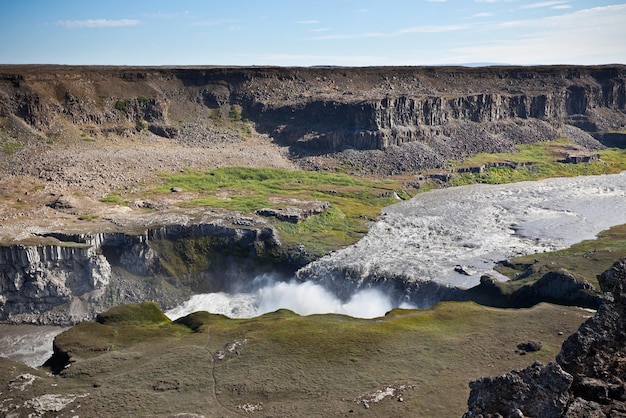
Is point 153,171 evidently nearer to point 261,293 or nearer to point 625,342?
point 261,293

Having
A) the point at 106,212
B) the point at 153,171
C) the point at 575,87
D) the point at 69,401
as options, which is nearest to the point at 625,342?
the point at 69,401

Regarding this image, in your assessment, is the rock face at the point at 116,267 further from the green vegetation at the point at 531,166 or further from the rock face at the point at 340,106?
the green vegetation at the point at 531,166

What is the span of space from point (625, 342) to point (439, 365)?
22241mm

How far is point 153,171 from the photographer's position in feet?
396

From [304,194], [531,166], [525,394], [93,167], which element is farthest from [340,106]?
[525,394]

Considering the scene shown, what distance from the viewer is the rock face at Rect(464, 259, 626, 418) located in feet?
76.5

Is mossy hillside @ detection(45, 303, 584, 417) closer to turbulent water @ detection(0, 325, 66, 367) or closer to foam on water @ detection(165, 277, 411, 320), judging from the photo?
turbulent water @ detection(0, 325, 66, 367)

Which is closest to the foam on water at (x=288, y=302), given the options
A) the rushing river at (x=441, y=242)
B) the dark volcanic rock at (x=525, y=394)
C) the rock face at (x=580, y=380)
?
the rushing river at (x=441, y=242)

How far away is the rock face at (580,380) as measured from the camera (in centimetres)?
2333

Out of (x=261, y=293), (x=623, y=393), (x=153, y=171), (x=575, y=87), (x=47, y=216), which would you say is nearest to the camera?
(x=623, y=393)

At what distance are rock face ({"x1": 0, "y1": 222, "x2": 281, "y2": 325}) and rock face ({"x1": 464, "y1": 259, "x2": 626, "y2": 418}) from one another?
197ft

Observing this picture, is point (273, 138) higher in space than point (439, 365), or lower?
higher

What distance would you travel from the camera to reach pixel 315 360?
161 feet

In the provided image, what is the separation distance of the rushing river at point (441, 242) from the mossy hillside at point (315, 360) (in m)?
15.2
